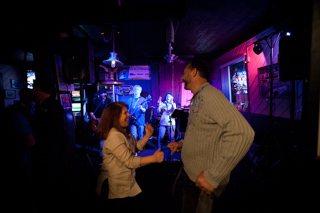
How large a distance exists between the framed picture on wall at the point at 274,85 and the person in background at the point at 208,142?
2.90m

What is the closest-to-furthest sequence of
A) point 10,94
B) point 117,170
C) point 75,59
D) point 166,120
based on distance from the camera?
point 117,170
point 75,59
point 166,120
point 10,94

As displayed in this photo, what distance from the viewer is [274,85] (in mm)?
3756

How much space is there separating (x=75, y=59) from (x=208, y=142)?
2416 millimetres

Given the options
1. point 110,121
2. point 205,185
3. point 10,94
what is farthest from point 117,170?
point 10,94

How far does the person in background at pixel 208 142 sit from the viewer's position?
100cm

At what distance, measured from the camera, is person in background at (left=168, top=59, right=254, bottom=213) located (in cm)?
100

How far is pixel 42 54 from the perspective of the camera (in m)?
2.34

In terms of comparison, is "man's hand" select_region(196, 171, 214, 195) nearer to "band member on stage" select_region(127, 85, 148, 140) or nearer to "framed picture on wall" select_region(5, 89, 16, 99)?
"band member on stage" select_region(127, 85, 148, 140)

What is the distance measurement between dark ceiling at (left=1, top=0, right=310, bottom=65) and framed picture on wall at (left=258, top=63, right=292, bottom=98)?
1.16m

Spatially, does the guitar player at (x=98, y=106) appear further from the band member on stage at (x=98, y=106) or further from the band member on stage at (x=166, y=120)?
the band member on stage at (x=166, y=120)

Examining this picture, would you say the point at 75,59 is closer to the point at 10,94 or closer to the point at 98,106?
the point at 98,106

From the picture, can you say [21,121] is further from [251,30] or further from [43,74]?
[251,30]

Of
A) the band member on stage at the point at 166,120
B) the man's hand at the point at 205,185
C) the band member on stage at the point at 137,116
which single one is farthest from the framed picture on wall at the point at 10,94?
the man's hand at the point at 205,185

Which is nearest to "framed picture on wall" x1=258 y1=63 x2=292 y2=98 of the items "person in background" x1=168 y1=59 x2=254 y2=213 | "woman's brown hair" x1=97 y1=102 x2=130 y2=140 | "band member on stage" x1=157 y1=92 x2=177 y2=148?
"band member on stage" x1=157 y1=92 x2=177 y2=148
